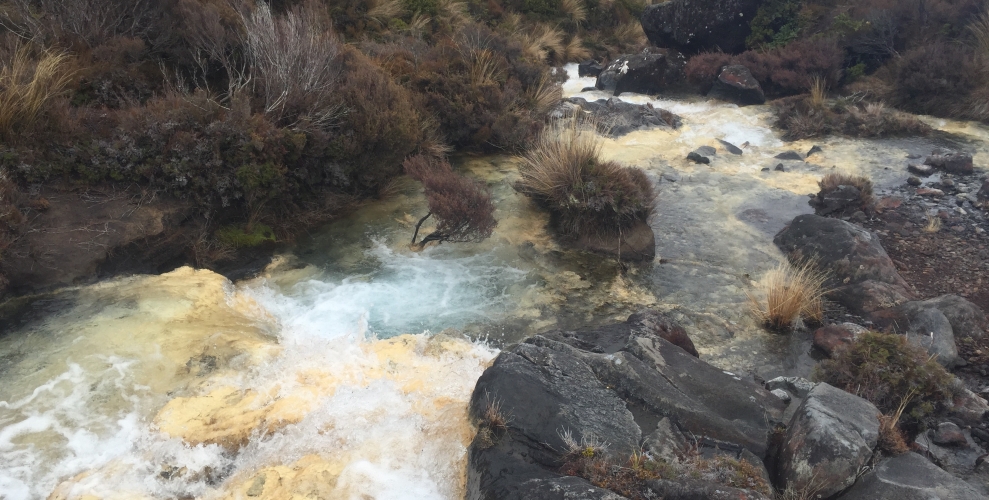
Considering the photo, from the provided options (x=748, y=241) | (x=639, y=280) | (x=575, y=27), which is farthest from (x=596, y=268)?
(x=575, y=27)

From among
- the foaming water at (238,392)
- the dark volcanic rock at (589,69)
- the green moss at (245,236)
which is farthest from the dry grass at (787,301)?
the dark volcanic rock at (589,69)

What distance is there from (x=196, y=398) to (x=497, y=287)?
3.61m

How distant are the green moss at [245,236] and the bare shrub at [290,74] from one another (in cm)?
151

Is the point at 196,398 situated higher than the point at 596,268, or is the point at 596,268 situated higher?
the point at 196,398

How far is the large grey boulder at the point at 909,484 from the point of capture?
3928 mm

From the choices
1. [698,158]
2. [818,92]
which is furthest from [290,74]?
[818,92]

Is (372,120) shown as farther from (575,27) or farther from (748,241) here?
(575,27)

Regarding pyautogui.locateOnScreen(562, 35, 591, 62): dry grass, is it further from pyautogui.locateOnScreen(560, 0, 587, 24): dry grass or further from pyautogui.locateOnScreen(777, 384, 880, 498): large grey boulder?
pyautogui.locateOnScreen(777, 384, 880, 498): large grey boulder

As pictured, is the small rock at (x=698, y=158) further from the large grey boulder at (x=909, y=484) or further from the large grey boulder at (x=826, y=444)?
the large grey boulder at (x=909, y=484)

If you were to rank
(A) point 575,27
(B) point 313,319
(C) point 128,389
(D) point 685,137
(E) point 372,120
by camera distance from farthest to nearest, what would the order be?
1. (A) point 575,27
2. (D) point 685,137
3. (E) point 372,120
4. (B) point 313,319
5. (C) point 128,389

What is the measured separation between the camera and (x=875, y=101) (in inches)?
570

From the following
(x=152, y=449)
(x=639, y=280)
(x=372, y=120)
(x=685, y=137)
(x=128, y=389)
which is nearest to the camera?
(x=152, y=449)

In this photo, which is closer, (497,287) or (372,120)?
(497,287)

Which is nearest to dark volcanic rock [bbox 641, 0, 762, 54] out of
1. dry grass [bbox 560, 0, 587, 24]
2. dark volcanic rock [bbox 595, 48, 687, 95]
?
dark volcanic rock [bbox 595, 48, 687, 95]
